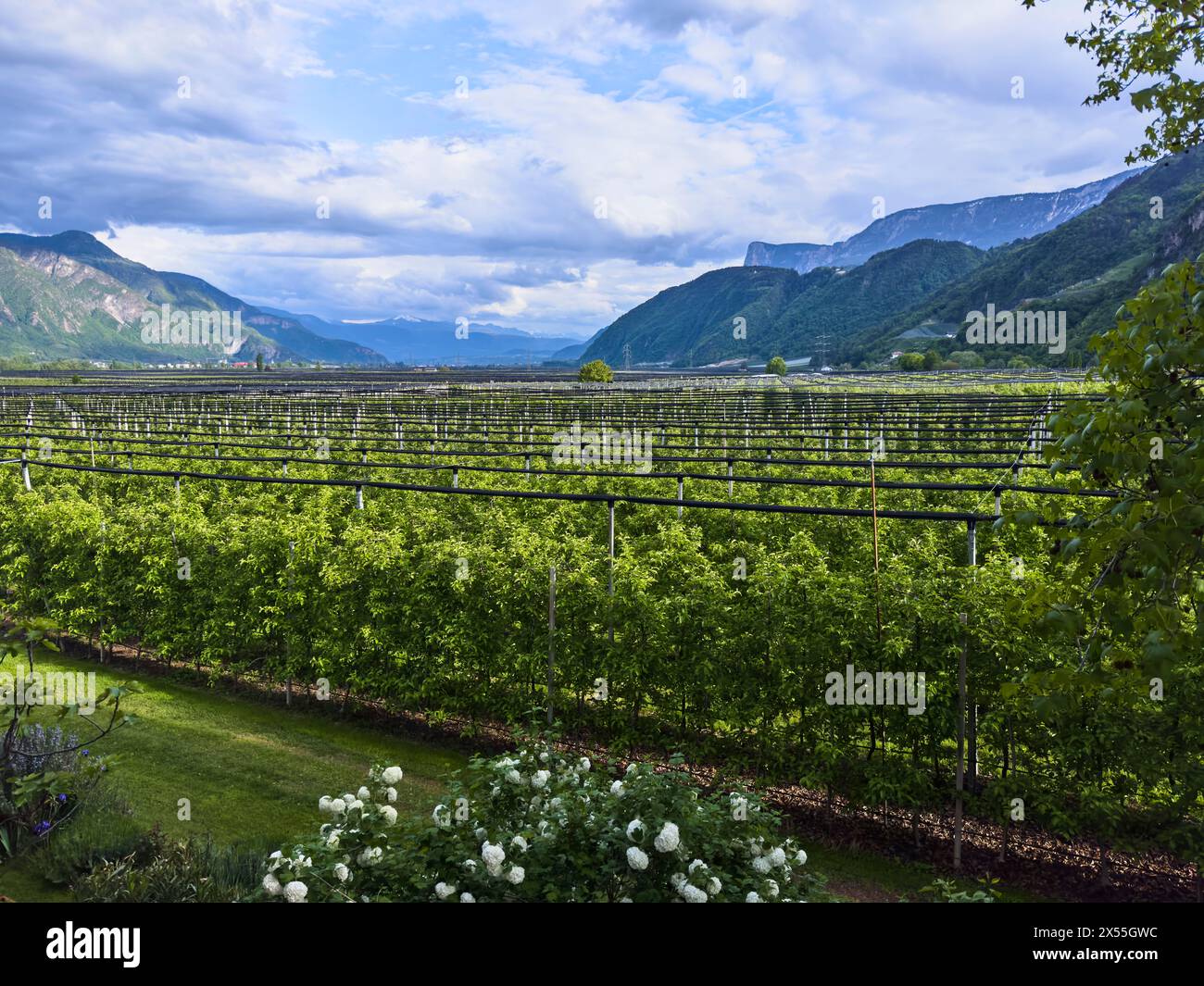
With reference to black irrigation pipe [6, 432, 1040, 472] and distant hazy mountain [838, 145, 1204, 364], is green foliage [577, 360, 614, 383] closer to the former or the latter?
black irrigation pipe [6, 432, 1040, 472]

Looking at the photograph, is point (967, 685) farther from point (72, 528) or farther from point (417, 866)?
point (72, 528)

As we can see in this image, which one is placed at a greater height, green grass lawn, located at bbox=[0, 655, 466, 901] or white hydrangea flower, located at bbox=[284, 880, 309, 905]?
white hydrangea flower, located at bbox=[284, 880, 309, 905]

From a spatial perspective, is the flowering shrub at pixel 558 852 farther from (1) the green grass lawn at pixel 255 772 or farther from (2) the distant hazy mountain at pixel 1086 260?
(2) the distant hazy mountain at pixel 1086 260

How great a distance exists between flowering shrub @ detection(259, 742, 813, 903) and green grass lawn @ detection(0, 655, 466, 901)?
2616mm

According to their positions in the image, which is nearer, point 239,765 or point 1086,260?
point 239,765

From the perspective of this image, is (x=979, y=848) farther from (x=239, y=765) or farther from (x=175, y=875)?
(x=239, y=765)

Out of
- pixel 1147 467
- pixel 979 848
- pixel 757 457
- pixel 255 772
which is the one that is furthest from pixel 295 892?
pixel 757 457

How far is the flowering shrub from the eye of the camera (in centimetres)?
409

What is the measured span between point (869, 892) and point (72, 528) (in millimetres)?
13476

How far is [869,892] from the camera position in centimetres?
698

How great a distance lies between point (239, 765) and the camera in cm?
945

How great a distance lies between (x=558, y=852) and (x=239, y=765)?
662 centimetres

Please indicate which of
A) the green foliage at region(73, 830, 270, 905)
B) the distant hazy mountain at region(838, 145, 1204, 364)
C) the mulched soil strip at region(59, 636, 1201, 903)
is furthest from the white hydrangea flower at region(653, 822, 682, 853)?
the distant hazy mountain at region(838, 145, 1204, 364)
